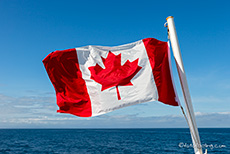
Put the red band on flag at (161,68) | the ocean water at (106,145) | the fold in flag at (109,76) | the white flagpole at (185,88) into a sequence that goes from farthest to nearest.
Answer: the ocean water at (106,145) < the fold in flag at (109,76) < the red band on flag at (161,68) < the white flagpole at (185,88)

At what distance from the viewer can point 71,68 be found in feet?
23.4

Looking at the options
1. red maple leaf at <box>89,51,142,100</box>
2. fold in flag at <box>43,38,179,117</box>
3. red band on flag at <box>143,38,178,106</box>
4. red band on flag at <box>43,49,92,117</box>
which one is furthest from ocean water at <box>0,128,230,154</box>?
red band on flag at <box>43,49,92,117</box>

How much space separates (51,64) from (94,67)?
1.28m

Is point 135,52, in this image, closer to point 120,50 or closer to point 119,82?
point 120,50

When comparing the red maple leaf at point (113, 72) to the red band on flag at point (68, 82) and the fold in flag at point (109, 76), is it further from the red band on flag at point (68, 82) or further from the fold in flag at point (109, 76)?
the red band on flag at point (68, 82)

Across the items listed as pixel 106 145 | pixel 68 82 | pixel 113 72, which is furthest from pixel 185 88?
pixel 106 145

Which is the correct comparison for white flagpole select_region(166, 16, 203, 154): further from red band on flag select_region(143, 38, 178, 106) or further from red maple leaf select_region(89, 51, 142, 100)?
red maple leaf select_region(89, 51, 142, 100)

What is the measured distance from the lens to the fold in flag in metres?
6.52

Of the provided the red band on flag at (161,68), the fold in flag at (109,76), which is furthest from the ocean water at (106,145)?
the fold in flag at (109,76)

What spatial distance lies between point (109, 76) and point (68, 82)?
1.27m

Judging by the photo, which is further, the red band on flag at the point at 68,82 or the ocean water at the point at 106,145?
the ocean water at the point at 106,145

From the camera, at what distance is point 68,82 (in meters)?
7.08

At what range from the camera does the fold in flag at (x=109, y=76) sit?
652cm

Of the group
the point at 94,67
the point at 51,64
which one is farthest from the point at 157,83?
the point at 51,64
